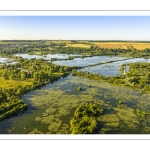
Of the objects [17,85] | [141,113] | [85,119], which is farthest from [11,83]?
[141,113]

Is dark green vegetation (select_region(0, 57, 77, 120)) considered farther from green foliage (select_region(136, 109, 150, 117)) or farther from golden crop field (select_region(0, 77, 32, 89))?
green foliage (select_region(136, 109, 150, 117))

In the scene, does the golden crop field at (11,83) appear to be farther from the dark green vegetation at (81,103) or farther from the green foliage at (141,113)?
the green foliage at (141,113)

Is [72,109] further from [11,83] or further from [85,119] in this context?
[11,83]

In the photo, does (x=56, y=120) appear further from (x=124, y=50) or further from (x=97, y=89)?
(x=124, y=50)

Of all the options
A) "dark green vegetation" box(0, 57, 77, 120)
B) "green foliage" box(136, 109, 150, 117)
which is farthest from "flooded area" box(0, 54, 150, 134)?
"dark green vegetation" box(0, 57, 77, 120)

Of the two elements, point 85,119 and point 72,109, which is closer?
point 85,119
